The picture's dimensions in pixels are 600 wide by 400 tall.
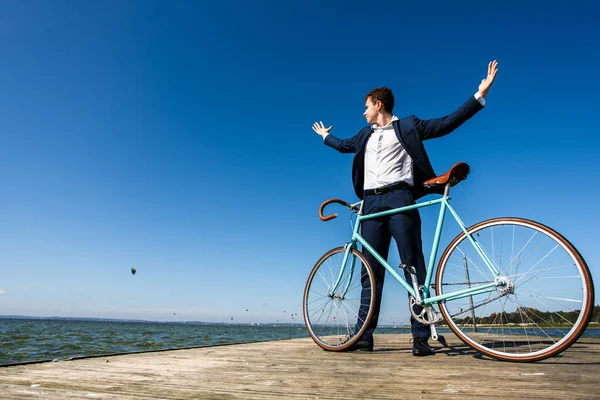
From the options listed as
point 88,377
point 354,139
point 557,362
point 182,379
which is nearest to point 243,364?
point 182,379

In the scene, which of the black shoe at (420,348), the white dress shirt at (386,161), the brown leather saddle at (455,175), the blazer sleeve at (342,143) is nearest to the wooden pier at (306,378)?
the black shoe at (420,348)

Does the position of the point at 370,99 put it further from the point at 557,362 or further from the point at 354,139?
the point at 557,362

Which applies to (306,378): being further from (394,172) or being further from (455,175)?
(394,172)

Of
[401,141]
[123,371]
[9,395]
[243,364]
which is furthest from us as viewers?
[401,141]

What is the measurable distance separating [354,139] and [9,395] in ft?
11.3

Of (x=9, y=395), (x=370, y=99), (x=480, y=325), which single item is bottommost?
(x=9, y=395)

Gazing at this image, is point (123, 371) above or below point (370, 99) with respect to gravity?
below

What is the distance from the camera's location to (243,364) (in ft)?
8.80

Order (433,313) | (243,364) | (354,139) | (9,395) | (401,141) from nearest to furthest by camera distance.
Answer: (9,395), (243,364), (433,313), (401,141), (354,139)

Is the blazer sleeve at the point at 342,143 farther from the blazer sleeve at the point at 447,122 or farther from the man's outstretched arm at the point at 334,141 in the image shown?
the blazer sleeve at the point at 447,122

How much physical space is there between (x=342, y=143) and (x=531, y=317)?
2503mm

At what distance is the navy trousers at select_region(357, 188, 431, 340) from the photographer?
3.32 m

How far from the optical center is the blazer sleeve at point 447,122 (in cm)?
303

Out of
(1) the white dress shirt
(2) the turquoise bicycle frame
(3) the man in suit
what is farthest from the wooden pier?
(1) the white dress shirt
